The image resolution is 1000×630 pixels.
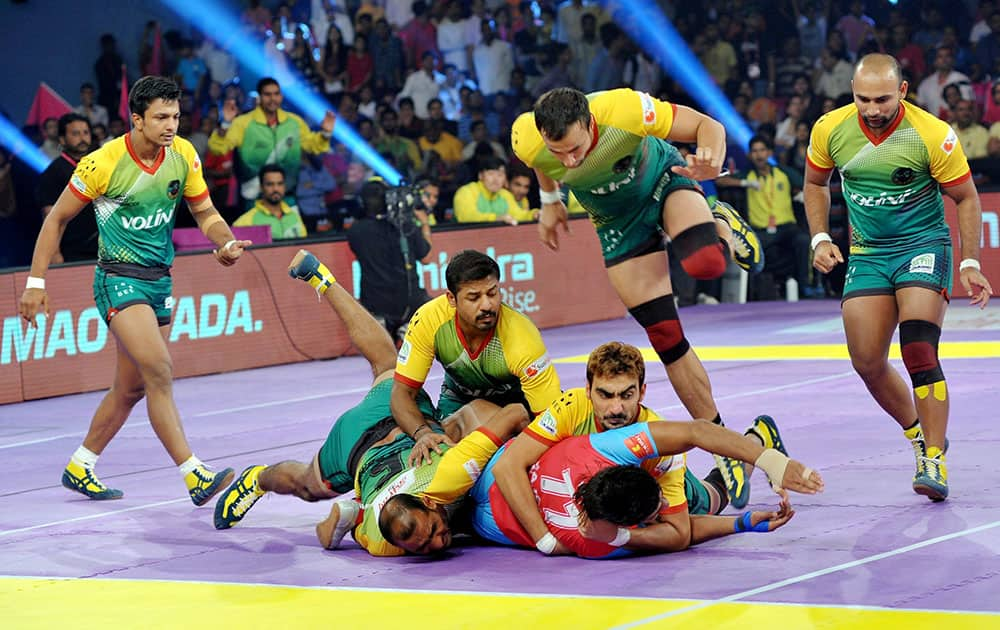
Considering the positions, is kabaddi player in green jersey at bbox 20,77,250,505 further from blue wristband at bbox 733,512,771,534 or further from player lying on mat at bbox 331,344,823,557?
blue wristband at bbox 733,512,771,534

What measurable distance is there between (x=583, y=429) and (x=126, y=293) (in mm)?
3289

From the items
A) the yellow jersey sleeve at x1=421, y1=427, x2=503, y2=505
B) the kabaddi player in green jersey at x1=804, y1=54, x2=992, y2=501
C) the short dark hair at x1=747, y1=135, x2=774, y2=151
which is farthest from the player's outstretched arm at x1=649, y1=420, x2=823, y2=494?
the short dark hair at x1=747, y1=135, x2=774, y2=151

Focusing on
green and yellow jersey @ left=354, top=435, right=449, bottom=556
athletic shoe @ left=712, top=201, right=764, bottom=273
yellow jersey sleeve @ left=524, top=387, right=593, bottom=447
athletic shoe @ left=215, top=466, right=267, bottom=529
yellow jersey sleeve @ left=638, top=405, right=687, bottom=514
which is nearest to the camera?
yellow jersey sleeve @ left=638, top=405, right=687, bottom=514

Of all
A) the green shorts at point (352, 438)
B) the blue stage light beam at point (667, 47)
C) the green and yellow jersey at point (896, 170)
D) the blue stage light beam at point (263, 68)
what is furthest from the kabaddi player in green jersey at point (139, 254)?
the blue stage light beam at point (667, 47)

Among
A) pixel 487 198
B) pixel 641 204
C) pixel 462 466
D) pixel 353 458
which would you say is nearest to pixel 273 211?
pixel 487 198

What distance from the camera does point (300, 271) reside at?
357 inches

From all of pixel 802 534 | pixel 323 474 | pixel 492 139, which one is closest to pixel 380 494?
pixel 323 474

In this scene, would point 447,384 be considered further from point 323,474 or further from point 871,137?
point 871,137

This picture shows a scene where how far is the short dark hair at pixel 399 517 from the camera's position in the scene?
22.3 ft

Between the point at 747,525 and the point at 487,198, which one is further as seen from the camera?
the point at 487,198

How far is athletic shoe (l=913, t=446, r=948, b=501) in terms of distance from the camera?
7477mm

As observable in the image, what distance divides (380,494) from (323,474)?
698 mm

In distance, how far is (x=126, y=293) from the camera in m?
8.96

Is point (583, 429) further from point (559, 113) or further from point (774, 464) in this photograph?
point (559, 113)
